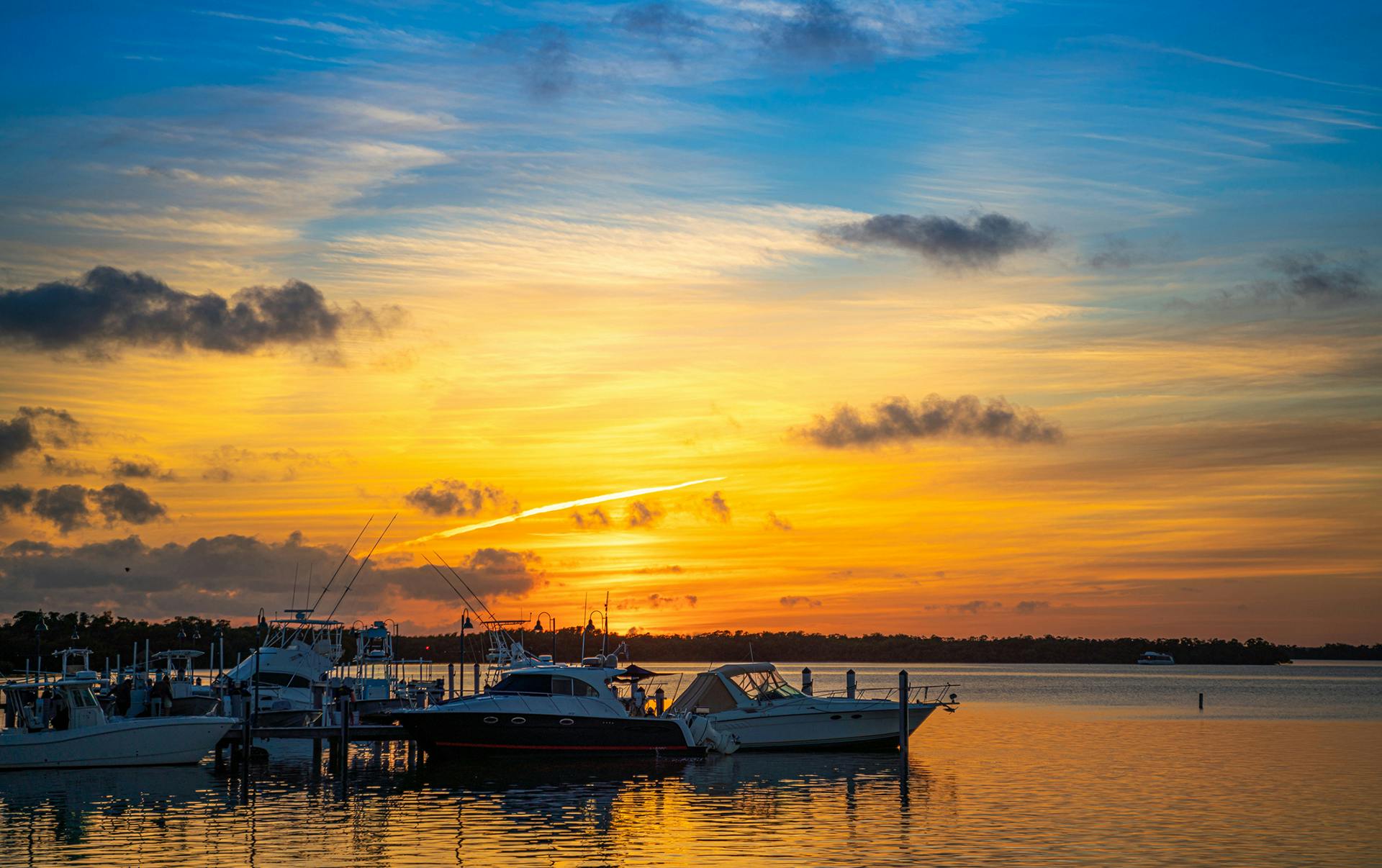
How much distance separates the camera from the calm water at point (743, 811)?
97.6ft

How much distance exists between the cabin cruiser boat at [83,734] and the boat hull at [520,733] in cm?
658

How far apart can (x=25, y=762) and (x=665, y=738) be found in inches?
779

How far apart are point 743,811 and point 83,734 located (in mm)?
20154

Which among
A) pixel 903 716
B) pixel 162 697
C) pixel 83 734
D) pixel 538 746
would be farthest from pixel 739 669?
pixel 83 734

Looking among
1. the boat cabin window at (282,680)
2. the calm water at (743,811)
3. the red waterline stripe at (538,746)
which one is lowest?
the calm water at (743,811)

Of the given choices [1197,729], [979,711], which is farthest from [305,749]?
[979,711]

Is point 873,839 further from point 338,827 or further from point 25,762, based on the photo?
A: point 25,762

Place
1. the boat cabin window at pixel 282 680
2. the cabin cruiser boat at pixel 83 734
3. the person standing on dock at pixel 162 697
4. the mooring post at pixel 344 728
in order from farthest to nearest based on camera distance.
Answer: the boat cabin window at pixel 282 680 → the person standing on dock at pixel 162 697 → the mooring post at pixel 344 728 → the cabin cruiser boat at pixel 83 734

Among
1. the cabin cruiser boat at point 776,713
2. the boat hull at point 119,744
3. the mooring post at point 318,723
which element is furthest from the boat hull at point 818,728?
the boat hull at point 119,744

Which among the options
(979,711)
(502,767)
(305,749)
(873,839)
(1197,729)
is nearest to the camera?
(873,839)

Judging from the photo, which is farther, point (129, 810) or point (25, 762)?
point (25, 762)

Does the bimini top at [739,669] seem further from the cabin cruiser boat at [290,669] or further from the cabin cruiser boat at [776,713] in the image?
the cabin cruiser boat at [290,669]

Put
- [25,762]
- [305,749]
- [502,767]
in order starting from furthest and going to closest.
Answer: [305,749] < [502,767] < [25,762]

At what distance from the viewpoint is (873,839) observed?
104 ft
